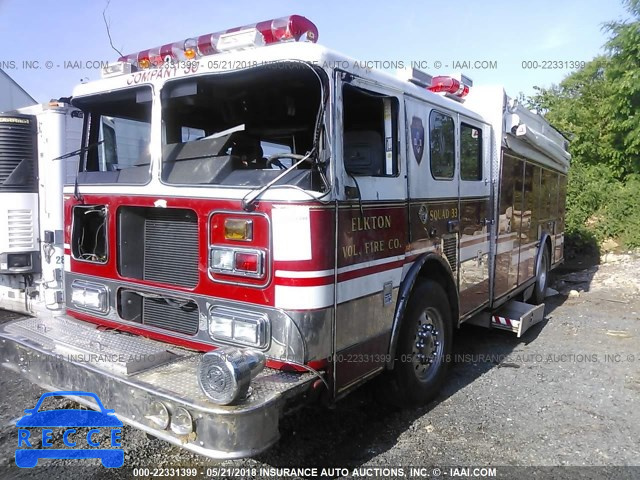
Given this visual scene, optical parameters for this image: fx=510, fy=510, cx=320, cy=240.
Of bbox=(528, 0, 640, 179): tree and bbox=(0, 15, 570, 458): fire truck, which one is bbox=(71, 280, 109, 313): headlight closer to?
bbox=(0, 15, 570, 458): fire truck

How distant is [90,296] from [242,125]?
1.69 meters

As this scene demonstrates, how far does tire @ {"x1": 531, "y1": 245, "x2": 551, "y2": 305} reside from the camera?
311 inches

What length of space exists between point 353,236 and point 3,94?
1273 centimetres

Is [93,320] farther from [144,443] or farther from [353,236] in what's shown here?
[353,236]

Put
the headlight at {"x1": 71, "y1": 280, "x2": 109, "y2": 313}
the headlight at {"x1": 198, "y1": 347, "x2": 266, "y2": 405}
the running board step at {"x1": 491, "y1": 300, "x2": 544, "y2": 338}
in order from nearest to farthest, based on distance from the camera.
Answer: the headlight at {"x1": 198, "y1": 347, "x2": 266, "y2": 405} < the headlight at {"x1": 71, "y1": 280, "x2": 109, "y2": 313} < the running board step at {"x1": 491, "y1": 300, "x2": 544, "y2": 338}

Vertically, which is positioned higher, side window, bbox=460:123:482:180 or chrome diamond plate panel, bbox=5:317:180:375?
side window, bbox=460:123:482:180

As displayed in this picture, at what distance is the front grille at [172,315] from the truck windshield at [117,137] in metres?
0.85

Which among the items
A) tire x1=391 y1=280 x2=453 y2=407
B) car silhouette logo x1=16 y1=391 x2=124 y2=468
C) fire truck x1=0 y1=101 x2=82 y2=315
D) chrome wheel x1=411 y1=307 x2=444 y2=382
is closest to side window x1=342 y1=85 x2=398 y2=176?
tire x1=391 y1=280 x2=453 y2=407

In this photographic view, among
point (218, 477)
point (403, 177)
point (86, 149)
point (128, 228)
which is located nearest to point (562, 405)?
point (403, 177)

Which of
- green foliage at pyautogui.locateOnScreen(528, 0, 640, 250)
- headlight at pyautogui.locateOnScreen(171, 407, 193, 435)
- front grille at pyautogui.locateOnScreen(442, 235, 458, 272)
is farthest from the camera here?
green foliage at pyautogui.locateOnScreen(528, 0, 640, 250)

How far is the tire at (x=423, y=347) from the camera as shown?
151 inches

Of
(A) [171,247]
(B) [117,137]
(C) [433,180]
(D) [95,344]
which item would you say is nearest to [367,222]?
(C) [433,180]

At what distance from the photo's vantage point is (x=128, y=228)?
3.57m

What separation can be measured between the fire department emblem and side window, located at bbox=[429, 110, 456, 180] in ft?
0.61
